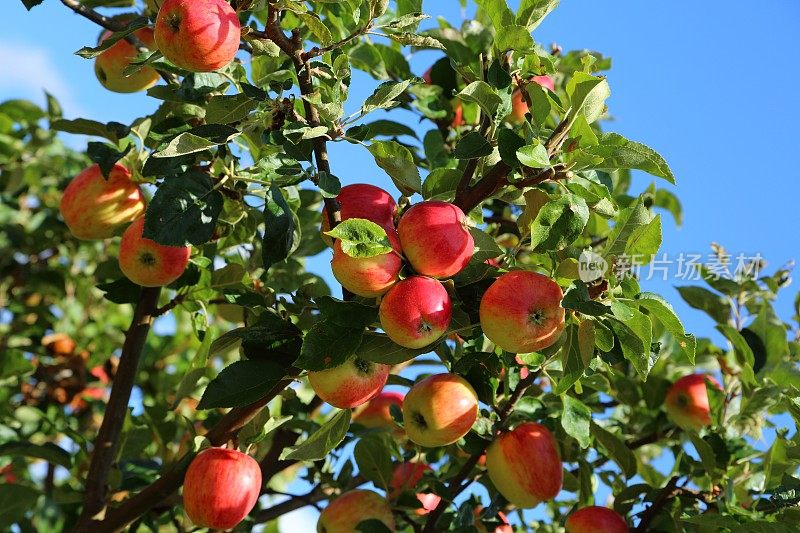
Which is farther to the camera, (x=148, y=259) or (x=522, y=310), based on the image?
(x=148, y=259)

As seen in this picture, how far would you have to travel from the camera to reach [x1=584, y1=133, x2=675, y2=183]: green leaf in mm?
1721

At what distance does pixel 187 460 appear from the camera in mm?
2275

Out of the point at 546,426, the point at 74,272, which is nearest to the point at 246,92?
the point at 546,426

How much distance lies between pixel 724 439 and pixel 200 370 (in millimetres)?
1494

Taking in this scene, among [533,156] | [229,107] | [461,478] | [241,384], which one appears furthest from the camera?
[461,478]

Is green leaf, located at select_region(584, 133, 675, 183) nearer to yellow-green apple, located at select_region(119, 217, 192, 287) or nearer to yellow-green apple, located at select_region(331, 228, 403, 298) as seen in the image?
yellow-green apple, located at select_region(331, 228, 403, 298)

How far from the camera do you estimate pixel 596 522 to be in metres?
2.31

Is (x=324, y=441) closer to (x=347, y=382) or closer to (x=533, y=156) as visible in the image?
(x=347, y=382)

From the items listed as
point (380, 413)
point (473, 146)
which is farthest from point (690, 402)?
point (473, 146)

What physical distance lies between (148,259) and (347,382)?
0.72 meters

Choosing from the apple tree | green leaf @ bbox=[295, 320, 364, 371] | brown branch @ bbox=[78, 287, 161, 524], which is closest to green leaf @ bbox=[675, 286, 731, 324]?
the apple tree

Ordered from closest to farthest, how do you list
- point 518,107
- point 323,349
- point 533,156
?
point 533,156
point 323,349
point 518,107

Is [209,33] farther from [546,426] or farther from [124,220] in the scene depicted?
[546,426]

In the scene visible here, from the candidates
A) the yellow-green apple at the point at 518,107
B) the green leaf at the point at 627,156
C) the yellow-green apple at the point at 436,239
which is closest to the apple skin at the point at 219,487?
the yellow-green apple at the point at 436,239
